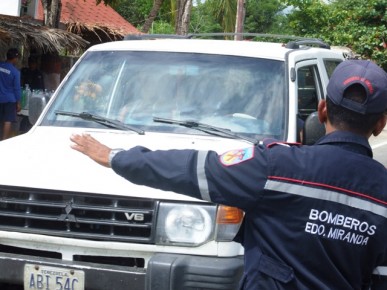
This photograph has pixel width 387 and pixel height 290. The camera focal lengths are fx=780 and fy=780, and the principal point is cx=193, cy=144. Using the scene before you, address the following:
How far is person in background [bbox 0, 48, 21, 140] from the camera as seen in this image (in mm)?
11680

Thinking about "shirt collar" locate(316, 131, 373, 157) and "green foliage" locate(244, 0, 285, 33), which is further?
"green foliage" locate(244, 0, 285, 33)

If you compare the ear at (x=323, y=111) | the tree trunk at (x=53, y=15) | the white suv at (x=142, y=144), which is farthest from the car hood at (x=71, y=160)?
the tree trunk at (x=53, y=15)

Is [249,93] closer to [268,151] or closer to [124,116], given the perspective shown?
[124,116]

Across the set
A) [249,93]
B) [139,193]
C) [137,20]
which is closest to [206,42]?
[249,93]

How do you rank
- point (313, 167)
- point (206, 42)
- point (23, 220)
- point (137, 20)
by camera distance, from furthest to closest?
1. point (137, 20)
2. point (206, 42)
3. point (23, 220)
4. point (313, 167)

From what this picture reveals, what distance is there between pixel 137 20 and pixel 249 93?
35.8 m

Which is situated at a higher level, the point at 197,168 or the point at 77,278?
the point at 197,168

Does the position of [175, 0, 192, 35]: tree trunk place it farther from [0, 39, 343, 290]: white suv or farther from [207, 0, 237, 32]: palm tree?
[0, 39, 343, 290]: white suv

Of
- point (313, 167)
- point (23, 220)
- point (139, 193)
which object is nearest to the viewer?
point (313, 167)

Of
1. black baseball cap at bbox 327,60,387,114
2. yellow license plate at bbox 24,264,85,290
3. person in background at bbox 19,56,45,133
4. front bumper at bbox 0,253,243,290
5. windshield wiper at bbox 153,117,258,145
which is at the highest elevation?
black baseball cap at bbox 327,60,387,114

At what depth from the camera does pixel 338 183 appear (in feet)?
7.65

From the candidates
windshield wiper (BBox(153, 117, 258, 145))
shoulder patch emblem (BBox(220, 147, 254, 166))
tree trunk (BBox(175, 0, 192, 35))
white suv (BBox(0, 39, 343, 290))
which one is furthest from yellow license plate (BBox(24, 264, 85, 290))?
tree trunk (BBox(175, 0, 192, 35))

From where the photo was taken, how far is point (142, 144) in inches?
182

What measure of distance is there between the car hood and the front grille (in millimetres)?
51
